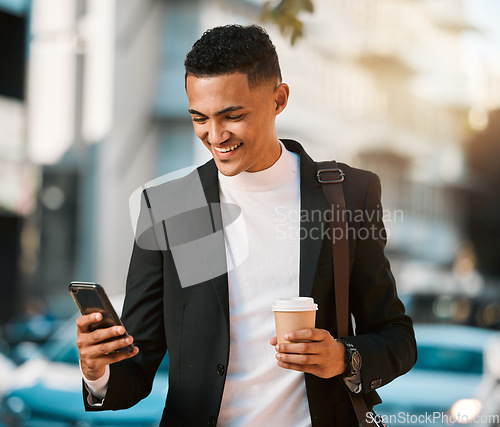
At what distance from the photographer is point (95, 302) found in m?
2.11

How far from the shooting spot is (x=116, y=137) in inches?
857

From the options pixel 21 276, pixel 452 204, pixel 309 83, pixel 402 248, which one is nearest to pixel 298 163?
pixel 21 276

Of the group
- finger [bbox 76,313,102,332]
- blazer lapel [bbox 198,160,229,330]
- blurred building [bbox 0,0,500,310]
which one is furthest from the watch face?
blurred building [bbox 0,0,500,310]

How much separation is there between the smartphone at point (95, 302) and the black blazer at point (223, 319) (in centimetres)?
21

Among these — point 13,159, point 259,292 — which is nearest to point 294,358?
point 259,292

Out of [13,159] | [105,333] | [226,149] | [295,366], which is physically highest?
[13,159]

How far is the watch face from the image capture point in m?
2.20

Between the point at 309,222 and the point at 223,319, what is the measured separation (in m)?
0.41

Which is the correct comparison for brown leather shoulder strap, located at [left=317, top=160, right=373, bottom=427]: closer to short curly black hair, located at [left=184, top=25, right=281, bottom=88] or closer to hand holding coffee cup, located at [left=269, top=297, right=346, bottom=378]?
hand holding coffee cup, located at [left=269, top=297, right=346, bottom=378]

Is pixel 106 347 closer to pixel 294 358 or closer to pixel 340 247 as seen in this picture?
pixel 294 358

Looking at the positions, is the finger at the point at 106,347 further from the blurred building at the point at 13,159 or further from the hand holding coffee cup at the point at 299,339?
the blurred building at the point at 13,159

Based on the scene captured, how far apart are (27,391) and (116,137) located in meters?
16.0

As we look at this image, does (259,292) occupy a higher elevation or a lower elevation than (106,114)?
lower

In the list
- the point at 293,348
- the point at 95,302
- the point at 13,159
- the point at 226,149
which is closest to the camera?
the point at 293,348
